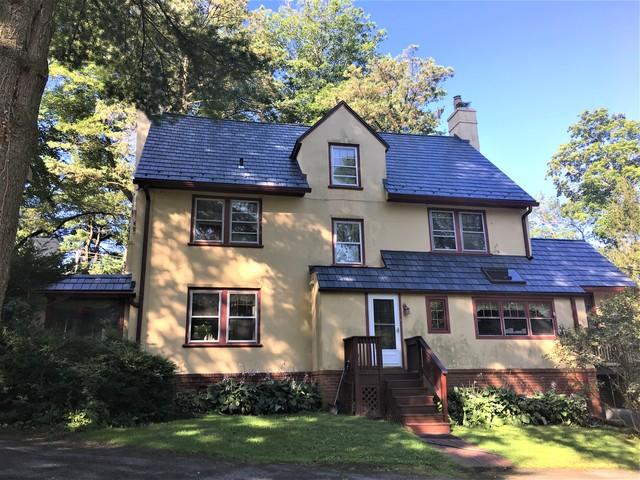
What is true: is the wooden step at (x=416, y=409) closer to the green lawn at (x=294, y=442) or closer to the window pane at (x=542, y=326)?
the green lawn at (x=294, y=442)

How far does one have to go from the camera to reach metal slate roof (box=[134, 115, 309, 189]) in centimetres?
1479

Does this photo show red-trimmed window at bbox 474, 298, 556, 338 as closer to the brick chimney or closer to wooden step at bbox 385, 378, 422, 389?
wooden step at bbox 385, 378, 422, 389

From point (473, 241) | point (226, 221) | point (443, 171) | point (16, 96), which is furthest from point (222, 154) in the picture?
point (16, 96)

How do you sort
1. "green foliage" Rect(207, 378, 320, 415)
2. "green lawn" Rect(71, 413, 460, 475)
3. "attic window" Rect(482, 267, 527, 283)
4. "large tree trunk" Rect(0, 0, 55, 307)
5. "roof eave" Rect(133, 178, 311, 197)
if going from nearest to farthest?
1. "large tree trunk" Rect(0, 0, 55, 307)
2. "green lawn" Rect(71, 413, 460, 475)
3. "green foliage" Rect(207, 378, 320, 415)
4. "roof eave" Rect(133, 178, 311, 197)
5. "attic window" Rect(482, 267, 527, 283)

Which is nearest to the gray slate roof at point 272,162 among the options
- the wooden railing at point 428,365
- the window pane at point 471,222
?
the window pane at point 471,222

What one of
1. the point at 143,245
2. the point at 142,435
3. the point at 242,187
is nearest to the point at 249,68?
the point at 242,187

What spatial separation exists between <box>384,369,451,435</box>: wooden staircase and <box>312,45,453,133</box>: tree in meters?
19.0

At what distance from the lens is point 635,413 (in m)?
11.8

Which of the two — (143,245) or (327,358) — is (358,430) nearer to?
(327,358)

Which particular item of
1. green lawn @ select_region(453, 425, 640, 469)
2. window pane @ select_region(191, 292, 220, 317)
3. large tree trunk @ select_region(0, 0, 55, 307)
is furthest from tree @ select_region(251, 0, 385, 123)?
large tree trunk @ select_region(0, 0, 55, 307)

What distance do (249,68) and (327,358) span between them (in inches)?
301

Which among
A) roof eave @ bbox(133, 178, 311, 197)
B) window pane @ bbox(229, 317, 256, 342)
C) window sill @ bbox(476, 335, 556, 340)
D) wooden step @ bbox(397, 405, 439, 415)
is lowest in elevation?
wooden step @ bbox(397, 405, 439, 415)

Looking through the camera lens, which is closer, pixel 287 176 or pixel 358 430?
pixel 358 430

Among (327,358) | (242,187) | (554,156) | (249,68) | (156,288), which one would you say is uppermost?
(554,156)
